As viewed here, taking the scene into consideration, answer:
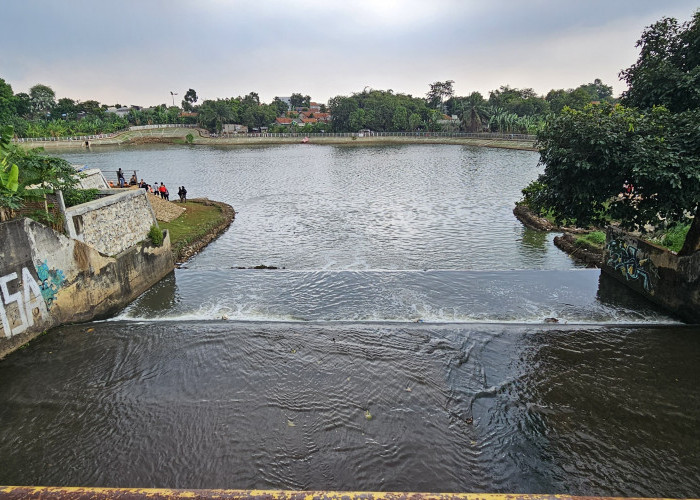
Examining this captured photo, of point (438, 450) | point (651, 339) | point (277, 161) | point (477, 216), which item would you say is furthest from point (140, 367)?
point (277, 161)

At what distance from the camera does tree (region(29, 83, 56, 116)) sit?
416ft

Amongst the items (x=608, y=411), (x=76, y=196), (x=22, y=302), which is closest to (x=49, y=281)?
(x=22, y=302)

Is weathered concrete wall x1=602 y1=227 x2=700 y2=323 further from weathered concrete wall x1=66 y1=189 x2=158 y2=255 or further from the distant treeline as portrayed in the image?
the distant treeline

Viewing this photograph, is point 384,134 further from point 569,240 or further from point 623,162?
point 623,162

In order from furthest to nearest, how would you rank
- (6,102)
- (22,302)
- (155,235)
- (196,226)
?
(6,102), (196,226), (155,235), (22,302)

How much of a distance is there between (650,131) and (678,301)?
525 centimetres

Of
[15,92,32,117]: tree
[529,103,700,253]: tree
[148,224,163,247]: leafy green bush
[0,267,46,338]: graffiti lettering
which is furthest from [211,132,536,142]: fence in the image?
[0,267,46,338]: graffiti lettering

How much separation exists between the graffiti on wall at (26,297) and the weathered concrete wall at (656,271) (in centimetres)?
1821

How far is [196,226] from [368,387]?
59.0ft

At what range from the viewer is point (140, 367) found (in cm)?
1056

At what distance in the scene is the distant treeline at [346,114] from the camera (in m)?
102

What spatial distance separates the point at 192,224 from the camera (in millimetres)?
24656

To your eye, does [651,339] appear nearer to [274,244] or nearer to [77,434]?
[77,434]

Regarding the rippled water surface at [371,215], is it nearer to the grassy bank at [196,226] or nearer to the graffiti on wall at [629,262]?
the grassy bank at [196,226]
